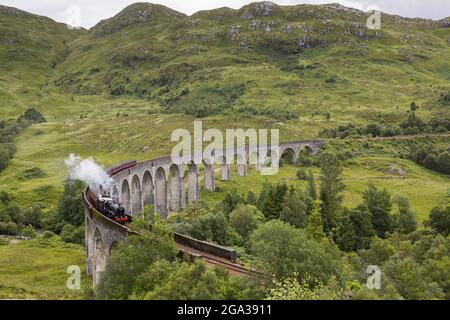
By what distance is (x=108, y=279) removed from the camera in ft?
95.4

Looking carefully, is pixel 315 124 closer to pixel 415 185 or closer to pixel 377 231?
pixel 415 185

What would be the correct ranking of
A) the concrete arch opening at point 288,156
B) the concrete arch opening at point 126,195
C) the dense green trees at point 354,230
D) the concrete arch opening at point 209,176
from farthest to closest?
the concrete arch opening at point 288,156, the concrete arch opening at point 209,176, the concrete arch opening at point 126,195, the dense green trees at point 354,230

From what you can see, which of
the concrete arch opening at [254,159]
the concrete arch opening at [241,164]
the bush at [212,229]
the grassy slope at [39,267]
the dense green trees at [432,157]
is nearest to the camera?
the grassy slope at [39,267]

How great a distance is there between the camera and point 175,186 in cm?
8856

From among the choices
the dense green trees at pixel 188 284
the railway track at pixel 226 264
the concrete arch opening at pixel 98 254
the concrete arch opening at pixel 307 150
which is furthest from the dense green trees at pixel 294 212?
the concrete arch opening at pixel 307 150

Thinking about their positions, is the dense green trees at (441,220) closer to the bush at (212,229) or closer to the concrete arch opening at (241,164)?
the bush at (212,229)

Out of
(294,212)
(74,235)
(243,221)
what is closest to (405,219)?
(294,212)

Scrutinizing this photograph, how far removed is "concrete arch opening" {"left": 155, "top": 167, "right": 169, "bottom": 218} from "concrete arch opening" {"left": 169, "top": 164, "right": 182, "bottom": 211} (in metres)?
3.49

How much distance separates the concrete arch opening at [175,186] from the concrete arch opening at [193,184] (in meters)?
2.88

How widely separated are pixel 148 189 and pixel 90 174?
9.45 metres

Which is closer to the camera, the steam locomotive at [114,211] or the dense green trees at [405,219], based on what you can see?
the steam locomotive at [114,211]

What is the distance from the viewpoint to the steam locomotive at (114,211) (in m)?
43.9

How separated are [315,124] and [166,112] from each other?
176ft

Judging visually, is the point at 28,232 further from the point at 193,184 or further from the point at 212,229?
the point at 212,229
